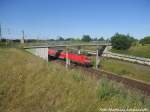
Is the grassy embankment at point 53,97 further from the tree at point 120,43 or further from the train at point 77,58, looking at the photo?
the tree at point 120,43

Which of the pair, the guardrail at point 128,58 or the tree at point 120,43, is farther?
the tree at point 120,43

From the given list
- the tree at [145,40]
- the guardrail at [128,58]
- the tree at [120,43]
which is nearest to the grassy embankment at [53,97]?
the guardrail at [128,58]

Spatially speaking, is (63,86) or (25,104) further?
(63,86)

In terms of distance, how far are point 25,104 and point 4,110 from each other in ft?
3.02

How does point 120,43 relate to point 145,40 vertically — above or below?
below

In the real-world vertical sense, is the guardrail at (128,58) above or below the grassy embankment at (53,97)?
below

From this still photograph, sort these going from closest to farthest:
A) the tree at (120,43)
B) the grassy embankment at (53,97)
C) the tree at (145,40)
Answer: the grassy embankment at (53,97), the tree at (120,43), the tree at (145,40)

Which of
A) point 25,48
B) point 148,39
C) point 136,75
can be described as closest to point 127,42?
point 148,39

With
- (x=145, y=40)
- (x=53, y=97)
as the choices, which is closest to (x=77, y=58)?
(x=53, y=97)

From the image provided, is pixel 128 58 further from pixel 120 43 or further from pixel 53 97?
pixel 53 97

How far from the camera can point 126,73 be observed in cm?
4150

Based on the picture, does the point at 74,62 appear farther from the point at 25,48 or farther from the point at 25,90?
the point at 25,90

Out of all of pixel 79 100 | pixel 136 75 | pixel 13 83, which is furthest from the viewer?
pixel 136 75

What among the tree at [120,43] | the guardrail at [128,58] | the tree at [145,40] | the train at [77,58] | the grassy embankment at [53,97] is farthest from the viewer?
the tree at [145,40]
